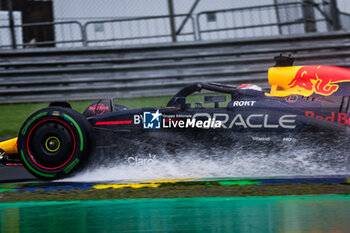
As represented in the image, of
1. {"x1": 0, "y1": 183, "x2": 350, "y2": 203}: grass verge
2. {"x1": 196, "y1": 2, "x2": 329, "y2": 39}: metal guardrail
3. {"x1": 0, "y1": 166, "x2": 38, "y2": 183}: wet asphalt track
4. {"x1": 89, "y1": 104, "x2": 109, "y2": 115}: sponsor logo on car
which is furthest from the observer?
{"x1": 196, "y1": 2, "x2": 329, "y2": 39}: metal guardrail

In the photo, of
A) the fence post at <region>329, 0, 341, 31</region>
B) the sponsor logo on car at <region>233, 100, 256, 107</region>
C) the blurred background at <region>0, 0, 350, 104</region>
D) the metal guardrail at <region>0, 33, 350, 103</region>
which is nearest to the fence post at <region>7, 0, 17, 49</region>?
the blurred background at <region>0, 0, 350, 104</region>

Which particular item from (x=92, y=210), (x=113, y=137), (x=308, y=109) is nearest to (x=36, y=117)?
(x=113, y=137)

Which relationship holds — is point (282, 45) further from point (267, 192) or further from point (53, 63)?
point (267, 192)

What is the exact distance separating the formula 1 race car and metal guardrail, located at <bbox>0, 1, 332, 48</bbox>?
177 inches

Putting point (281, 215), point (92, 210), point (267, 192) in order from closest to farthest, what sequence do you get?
point (281, 215) → point (92, 210) → point (267, 192)

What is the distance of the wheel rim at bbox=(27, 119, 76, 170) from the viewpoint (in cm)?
475

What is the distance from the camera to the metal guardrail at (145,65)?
9703 millimetres

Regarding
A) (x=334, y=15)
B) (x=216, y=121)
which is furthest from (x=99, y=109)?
(x=334, y=15)

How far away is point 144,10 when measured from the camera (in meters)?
9.34

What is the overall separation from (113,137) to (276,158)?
1420 mm

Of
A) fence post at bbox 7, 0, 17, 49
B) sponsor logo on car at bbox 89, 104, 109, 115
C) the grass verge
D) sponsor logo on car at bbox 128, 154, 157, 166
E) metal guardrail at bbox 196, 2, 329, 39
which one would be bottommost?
the grass verge

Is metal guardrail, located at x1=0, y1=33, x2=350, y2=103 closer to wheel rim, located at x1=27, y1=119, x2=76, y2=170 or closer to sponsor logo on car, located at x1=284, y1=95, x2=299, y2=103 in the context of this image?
wheel rim, located at x1=27, y1=119, x2=76, y2=170

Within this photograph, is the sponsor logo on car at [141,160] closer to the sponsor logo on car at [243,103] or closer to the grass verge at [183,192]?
the grass verge at [183,192]

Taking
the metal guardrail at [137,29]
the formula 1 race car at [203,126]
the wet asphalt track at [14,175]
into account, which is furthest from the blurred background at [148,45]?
the formula 1 race car at [203,126]
